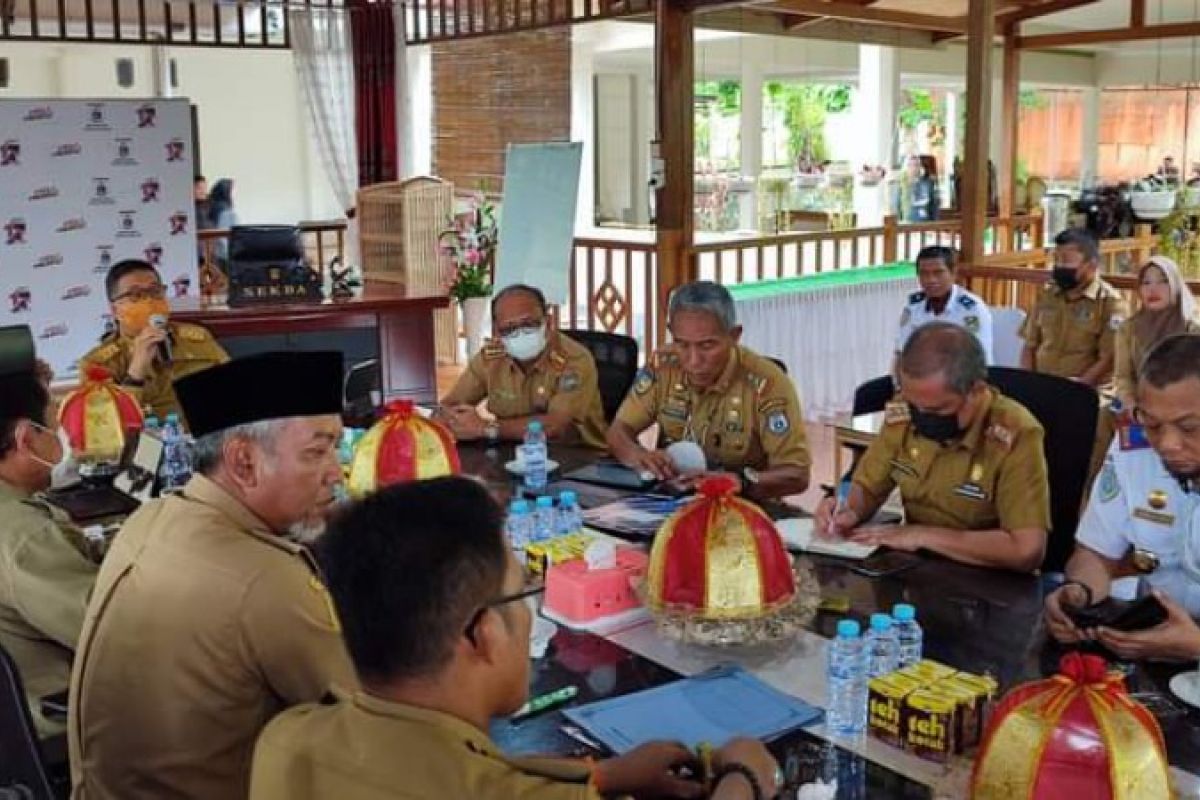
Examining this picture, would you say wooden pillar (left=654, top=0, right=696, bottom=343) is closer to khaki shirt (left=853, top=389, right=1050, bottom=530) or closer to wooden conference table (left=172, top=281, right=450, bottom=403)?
wooden conference table (left=172, top=281, right=450, bottom=403)

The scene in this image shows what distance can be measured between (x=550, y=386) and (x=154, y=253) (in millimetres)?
4737

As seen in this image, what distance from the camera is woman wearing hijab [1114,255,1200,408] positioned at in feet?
16.4

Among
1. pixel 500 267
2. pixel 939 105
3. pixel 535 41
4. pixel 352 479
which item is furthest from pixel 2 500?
pixel 939 105

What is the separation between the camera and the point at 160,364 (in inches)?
159

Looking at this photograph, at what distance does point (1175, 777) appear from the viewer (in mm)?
1549

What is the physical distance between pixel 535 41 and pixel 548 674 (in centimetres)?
648

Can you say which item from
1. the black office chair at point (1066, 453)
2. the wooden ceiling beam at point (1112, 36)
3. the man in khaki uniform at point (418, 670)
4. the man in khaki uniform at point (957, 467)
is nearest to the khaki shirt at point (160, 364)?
the man in khaki uniform at point (957, 467)

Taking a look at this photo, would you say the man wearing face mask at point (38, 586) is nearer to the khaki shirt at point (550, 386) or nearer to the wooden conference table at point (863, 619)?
the wooden conference table at point (863, 619)

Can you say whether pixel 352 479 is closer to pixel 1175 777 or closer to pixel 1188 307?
pixel 1175 777

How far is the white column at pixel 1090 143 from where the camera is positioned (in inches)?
551

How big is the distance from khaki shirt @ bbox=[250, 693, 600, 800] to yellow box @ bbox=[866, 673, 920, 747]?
598 millimetres

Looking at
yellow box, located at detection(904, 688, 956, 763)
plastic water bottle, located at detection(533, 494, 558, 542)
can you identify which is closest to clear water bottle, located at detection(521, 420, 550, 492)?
plastic water bottle, located at detection(533, 494, 558, 542)

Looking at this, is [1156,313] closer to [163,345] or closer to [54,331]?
[163,345]

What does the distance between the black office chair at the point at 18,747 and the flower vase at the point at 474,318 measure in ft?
20.8
